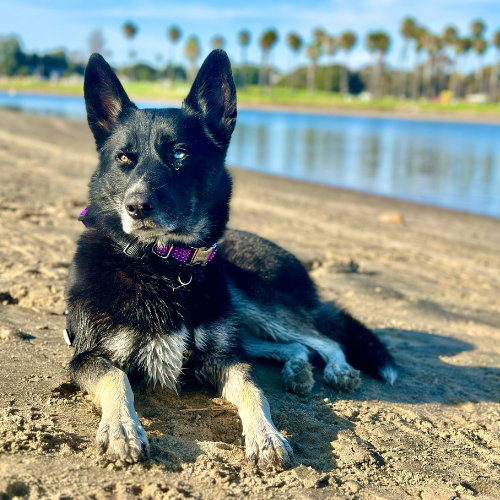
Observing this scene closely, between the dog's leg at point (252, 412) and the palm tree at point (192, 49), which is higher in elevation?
the palm tree at point (192, 49)

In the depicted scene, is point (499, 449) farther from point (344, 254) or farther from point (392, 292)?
point (344, 254)

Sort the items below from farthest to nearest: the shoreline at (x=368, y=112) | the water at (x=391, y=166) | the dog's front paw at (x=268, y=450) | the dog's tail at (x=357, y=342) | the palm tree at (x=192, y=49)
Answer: the palm tree at (x=192, y=49)
the shoreline at (x=368, y=112)
the water at (x=391, y=166)
the dog's tail at (x=357, y=342)
the dog's front paw at (x=268, y=450)

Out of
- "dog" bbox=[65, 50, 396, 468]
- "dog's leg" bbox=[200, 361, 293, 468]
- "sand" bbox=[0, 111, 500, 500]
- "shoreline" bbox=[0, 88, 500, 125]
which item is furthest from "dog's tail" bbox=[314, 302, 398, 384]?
"shoreline" bbox=[0, 88, 500, 125]

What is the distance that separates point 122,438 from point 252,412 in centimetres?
72

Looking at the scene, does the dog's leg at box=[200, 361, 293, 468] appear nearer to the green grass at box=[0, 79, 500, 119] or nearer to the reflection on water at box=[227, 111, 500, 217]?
the reflection on water at box=[227, 111, 500, 217]

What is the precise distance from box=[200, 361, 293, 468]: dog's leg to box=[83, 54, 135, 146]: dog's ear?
5.83ft

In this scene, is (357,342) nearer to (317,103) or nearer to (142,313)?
(142,313)

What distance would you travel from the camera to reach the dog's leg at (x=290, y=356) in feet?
12.1

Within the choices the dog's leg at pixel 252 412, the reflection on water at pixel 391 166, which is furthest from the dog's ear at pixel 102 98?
the reflection on water at pixel 391 166

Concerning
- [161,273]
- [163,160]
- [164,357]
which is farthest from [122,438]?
[163,160]

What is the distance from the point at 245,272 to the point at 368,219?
7.30m

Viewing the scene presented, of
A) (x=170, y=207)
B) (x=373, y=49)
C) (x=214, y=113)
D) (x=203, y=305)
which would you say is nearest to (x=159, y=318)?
(x=203, y=305)

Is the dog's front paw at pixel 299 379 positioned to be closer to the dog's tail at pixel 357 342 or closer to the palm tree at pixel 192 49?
the dog's tail at pixel 357 342

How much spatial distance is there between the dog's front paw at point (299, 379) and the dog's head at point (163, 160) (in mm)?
1071
